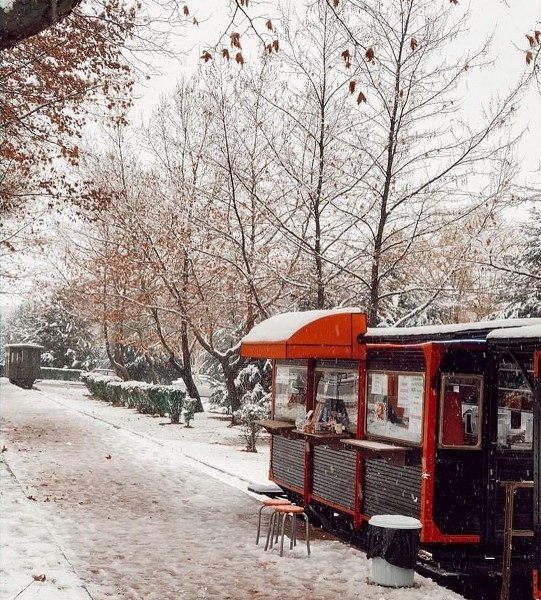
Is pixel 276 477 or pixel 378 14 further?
pixel 378 14

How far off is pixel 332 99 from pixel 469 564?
12490 millimetres

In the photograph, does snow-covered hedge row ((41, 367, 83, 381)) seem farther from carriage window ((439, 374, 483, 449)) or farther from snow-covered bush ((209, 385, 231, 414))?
carriage window ((439, 374, 483, 449))

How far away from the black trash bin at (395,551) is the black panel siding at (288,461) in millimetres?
3691

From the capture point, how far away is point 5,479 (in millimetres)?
13445

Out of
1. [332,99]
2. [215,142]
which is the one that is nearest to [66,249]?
[215,142]

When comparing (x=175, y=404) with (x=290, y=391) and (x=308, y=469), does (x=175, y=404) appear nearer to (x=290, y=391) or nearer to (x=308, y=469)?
(x=290, y=391)

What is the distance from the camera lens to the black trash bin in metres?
8.18

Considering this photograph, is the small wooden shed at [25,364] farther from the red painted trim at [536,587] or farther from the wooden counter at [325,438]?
the red painted trim at [536,587]

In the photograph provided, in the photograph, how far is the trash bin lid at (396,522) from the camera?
27.0 ft

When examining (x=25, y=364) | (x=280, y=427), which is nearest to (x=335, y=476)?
(x=280, y=427)

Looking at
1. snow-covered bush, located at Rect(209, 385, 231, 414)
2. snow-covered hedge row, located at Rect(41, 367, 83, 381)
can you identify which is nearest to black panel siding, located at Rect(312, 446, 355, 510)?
snow-covered bush, located at Rect(209, 385, 231, 414)

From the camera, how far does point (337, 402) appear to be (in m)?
11.3

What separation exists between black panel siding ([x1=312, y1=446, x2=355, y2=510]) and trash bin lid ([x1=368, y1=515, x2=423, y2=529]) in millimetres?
1850

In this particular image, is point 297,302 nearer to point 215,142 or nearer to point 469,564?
point 215,142
